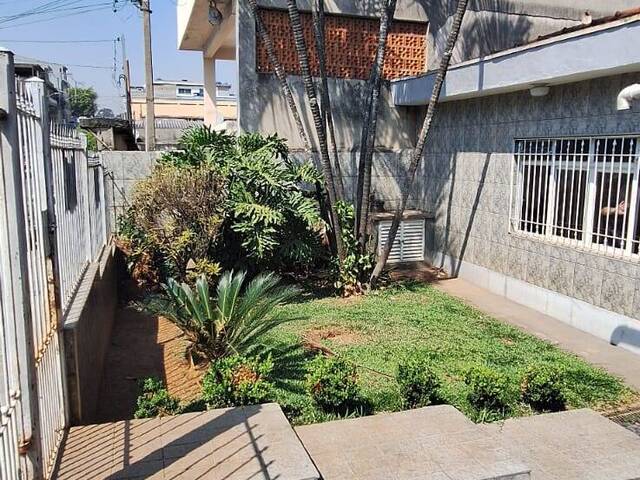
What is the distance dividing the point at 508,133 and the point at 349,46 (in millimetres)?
3813

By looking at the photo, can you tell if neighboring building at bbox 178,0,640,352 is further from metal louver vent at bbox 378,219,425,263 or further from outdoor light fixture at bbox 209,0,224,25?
outdoor light fixture at bbox 209,0,224,25

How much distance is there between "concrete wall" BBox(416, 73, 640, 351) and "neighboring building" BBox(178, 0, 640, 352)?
0.07 ft

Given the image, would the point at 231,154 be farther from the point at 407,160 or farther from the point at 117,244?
the point at 407,160

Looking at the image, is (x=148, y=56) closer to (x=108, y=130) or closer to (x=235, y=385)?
(x=108, y=130)

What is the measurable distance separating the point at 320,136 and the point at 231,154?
1.47 meters

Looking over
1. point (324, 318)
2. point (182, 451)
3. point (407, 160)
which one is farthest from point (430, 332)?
point (407, 160)

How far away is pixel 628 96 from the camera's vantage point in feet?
18.8

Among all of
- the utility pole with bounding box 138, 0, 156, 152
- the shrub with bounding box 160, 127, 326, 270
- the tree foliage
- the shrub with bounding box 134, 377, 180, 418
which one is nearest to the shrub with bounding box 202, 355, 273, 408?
the shrub with bounding box 134, 377, 180, 418

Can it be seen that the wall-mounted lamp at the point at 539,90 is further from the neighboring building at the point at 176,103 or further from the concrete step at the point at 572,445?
the neighboring building at the point at 176,103

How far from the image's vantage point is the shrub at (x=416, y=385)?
14.9 ft

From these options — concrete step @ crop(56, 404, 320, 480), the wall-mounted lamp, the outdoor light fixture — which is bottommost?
concrete step @ crop(56, 404, 320, 480)

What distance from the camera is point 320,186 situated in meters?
9.19

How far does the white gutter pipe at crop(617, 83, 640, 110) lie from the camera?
5672 millimetres

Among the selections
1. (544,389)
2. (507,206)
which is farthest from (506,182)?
(544,389)
